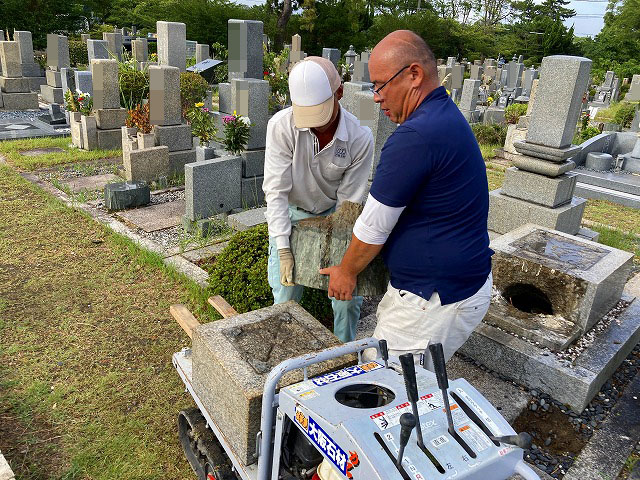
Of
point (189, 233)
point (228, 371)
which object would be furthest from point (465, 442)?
point (189, 233)

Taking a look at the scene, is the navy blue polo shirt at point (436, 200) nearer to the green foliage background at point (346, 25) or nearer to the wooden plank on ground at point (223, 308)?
the wooden plank on ground at point (223, 308)

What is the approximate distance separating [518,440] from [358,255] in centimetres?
94

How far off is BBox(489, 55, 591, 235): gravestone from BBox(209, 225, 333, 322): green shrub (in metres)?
3.30

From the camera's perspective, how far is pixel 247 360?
2.33 metres

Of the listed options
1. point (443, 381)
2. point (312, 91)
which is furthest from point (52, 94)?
point (443, 381)

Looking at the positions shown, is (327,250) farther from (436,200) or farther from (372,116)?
(372,116)

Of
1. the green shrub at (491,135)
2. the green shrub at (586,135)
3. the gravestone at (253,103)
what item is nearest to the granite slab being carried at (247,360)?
the gravestone at (253,103)

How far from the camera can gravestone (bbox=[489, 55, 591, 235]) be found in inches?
233

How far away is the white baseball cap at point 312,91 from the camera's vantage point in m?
2.44

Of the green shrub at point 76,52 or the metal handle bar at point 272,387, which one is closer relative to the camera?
the metal handle bar at point 272,387

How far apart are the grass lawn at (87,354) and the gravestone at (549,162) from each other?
392 cm

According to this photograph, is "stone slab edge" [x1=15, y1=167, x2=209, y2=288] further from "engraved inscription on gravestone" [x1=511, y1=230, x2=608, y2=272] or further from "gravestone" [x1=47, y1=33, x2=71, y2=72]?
"gravestone" [x1=47, y1=33, x2=71, y2=72]

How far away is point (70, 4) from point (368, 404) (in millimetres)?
31751

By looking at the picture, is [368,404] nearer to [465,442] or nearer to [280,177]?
[465,442]
